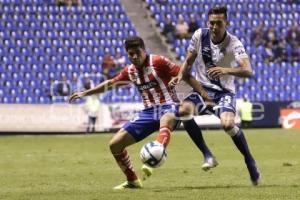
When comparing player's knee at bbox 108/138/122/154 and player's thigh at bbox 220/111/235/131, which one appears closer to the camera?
player's thigh at bbox 220/111/235/131

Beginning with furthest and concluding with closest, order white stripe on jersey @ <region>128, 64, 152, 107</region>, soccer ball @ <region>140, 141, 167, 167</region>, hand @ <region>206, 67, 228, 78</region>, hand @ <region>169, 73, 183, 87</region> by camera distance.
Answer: white stripe on jersey @ <region>128, 64, 152, 107</region> < hand @ <region>169, 73, 183, 87</region> < hand @ <region>206, 67, 228, 78</region> < soccer ball @ <region>140, 141, 167, 167</region>

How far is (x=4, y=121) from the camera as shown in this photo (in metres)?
27.7

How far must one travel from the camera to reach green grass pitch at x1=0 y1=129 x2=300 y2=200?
357 inches

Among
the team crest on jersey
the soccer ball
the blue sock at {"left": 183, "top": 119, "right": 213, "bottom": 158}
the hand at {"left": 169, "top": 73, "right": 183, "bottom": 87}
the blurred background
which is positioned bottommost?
the blurred background

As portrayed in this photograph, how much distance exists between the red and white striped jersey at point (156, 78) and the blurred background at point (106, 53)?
60.8 ft

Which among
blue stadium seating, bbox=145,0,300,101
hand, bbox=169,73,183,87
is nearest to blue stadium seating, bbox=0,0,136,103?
blue stadium seating, bbox=145,0,300,101

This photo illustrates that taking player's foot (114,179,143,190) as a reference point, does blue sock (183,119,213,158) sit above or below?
above

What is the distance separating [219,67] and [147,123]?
1233 millimetres

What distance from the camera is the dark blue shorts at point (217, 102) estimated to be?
33.1 ft

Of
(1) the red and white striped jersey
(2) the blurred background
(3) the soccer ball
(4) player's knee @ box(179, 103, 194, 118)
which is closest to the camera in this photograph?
(3) the soccer ball

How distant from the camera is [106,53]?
32.8 meters

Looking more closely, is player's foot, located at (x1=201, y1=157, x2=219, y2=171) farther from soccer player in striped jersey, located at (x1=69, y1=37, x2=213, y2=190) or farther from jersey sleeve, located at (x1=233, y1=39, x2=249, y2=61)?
jersey sleeve, located at (x1=233, y1=39, x2=249, y2=61)

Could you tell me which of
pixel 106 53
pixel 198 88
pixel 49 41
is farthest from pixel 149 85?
pixel 49 41

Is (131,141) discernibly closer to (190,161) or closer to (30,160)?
(190,161)
